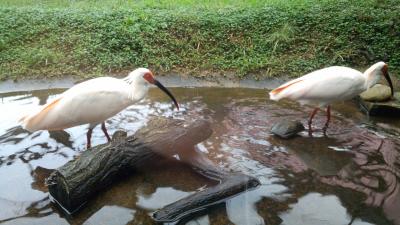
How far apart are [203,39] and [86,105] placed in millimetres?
4888

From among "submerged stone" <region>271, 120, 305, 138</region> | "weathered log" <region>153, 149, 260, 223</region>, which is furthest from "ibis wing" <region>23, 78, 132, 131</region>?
"submerged stone" <region>271, 120, 305, 138</region>

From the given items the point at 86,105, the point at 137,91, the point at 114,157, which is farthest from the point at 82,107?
the point at 114,157

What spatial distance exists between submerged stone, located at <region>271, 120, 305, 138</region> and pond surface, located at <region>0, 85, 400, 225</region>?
88 mm

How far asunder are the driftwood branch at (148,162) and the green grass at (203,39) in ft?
12.5

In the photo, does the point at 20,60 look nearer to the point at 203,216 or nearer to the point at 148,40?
the point at 148,40

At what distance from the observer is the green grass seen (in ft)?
29.9

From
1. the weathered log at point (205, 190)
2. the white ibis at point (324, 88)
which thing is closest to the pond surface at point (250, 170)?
the weathered log at point (205, 190)

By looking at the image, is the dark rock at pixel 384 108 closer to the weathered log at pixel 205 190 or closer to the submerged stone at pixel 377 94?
the submerged stone at pixel 377 94

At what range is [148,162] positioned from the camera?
5.12 metres

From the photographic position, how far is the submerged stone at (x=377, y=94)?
7.24 meters

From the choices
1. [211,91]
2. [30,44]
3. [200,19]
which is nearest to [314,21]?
[200,19]

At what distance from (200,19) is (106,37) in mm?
2191

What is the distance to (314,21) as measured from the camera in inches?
406

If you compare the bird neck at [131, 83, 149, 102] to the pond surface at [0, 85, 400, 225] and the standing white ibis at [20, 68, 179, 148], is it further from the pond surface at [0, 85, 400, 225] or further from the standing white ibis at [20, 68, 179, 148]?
the pond surface at [0, 85, 400, 225]
